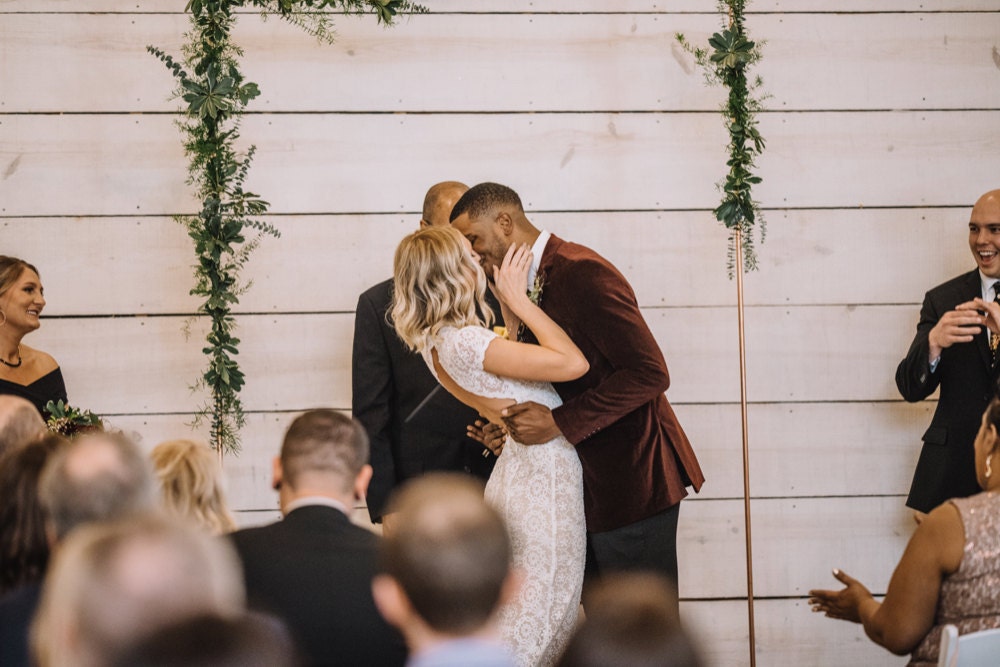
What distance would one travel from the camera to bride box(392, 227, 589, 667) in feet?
8.77

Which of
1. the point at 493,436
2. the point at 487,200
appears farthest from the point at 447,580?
the point at 487,200

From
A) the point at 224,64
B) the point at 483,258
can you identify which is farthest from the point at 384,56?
A: the point at 483,258

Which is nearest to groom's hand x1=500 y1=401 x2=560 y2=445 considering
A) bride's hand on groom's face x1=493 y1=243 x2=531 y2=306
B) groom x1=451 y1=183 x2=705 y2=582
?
groom x1=451 y1=183 x2=705 y2=582

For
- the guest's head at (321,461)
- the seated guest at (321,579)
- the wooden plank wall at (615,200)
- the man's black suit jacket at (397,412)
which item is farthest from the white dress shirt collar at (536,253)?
the seated guest at (321,579)

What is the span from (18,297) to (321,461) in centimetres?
194

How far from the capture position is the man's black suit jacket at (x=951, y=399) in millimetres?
3234

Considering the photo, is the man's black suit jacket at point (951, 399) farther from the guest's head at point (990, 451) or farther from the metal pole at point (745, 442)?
the guest's head at point (990, 451)

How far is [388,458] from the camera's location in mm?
3262

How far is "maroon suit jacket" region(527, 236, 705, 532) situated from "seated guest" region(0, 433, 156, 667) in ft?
4.12

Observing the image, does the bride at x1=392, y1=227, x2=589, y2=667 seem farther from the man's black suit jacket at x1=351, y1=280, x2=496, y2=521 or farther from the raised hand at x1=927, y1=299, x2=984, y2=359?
the raised hand at x1=927, y1=299, x2=984, y2=359

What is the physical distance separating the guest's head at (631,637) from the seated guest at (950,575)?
1.00 meters

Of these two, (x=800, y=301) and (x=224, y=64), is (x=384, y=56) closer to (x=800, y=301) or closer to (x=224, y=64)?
(x=224, y=64)

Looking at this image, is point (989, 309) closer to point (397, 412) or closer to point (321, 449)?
point (397, 412)

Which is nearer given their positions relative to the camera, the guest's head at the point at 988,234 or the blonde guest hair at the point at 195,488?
the blonde guest hair at the point at 195,488
